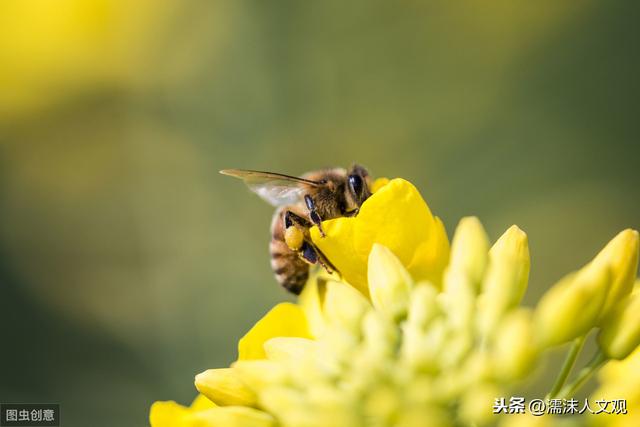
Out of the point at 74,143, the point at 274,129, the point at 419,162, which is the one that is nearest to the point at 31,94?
the point at 74,143

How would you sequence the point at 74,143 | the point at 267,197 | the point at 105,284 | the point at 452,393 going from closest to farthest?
the point at 452,393
the point at 267,197
the point at 105,284
the point at 74,143

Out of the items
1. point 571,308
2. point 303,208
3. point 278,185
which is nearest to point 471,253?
point 571,308

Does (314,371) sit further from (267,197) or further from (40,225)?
(40,225)

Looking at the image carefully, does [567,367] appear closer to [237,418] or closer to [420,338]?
[420,338]

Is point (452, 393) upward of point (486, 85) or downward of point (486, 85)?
downward

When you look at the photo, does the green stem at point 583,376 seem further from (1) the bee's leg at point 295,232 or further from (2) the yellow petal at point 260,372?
(1) the bee's leg at point 295,232

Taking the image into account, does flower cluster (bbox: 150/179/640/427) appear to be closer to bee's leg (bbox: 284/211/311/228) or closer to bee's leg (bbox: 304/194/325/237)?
bee's leg (bbox: 304/194/325/237)

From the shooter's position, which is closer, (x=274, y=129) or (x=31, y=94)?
(x=274, y=129)

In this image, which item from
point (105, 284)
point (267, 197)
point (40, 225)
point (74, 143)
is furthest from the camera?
point (74, 143)
